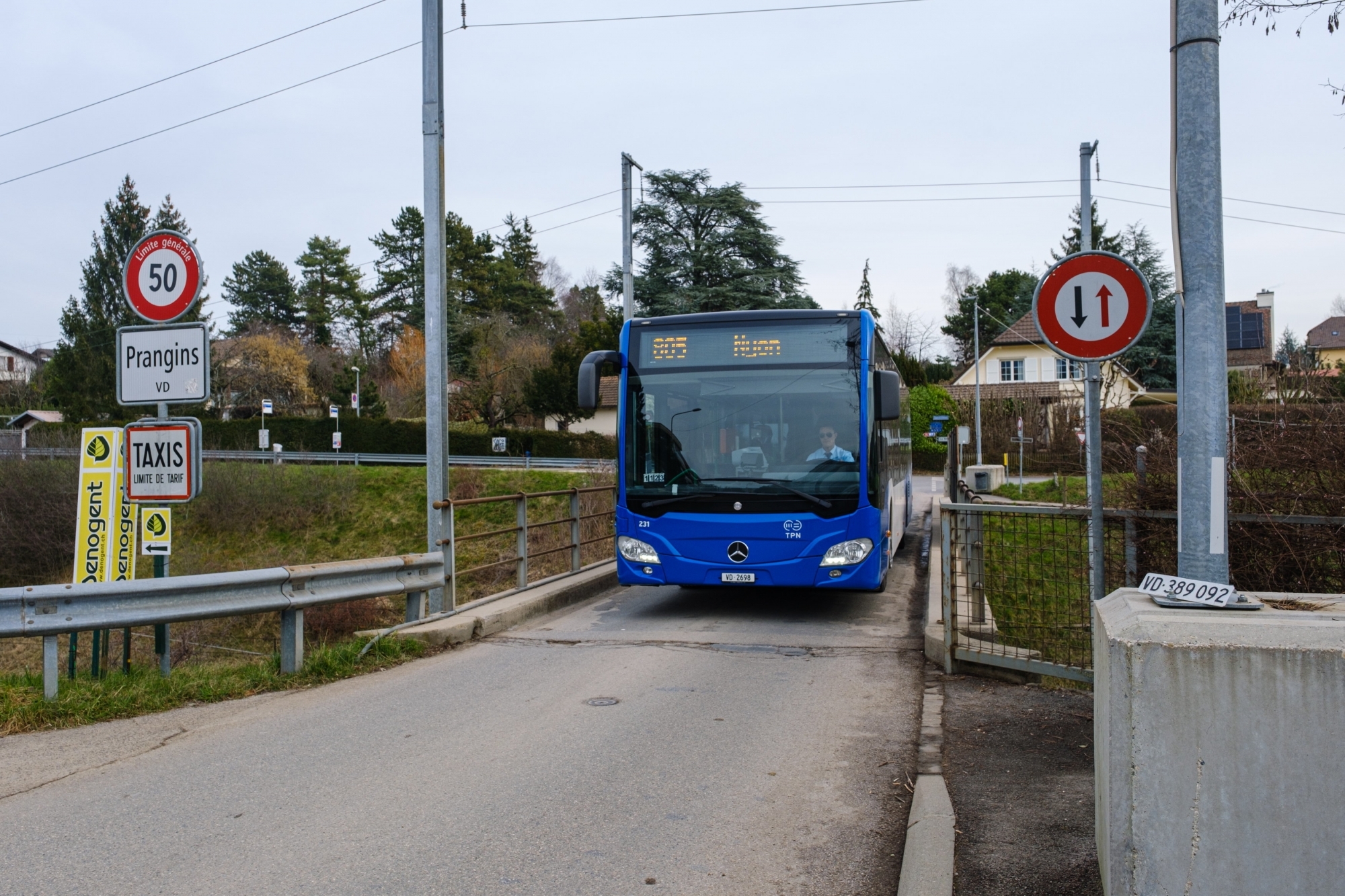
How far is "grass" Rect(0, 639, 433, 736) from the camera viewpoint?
6484mm

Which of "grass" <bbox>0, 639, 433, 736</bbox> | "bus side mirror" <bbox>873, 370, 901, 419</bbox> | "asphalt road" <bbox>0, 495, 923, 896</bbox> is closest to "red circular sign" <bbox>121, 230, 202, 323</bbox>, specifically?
"grass" <bbox>0, 639, 433, 736</bbox>

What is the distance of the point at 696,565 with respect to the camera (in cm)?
1076

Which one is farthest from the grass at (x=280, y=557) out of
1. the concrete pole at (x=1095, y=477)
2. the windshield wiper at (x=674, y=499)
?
the concrete pole at (x=1095, y=477)

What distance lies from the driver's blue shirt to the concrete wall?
752 centimetres

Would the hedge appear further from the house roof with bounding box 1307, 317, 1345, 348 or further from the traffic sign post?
the house roof with bounding box 1307, 317, 1345, 348

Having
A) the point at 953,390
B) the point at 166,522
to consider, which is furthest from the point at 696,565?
the point at 953,390

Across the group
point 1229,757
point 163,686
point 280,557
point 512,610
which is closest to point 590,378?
point 512,610

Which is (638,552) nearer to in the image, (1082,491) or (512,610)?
(512,610)

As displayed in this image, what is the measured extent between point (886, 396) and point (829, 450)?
80 cm

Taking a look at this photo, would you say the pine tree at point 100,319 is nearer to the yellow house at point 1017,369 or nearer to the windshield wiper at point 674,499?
the yellow house at point 1017,369

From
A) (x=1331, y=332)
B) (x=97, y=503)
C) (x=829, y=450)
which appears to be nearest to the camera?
(x=97, y=503)

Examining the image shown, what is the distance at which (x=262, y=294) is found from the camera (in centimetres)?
8575

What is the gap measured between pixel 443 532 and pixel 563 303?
3557 inches

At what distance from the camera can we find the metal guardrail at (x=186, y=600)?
21.4ft
